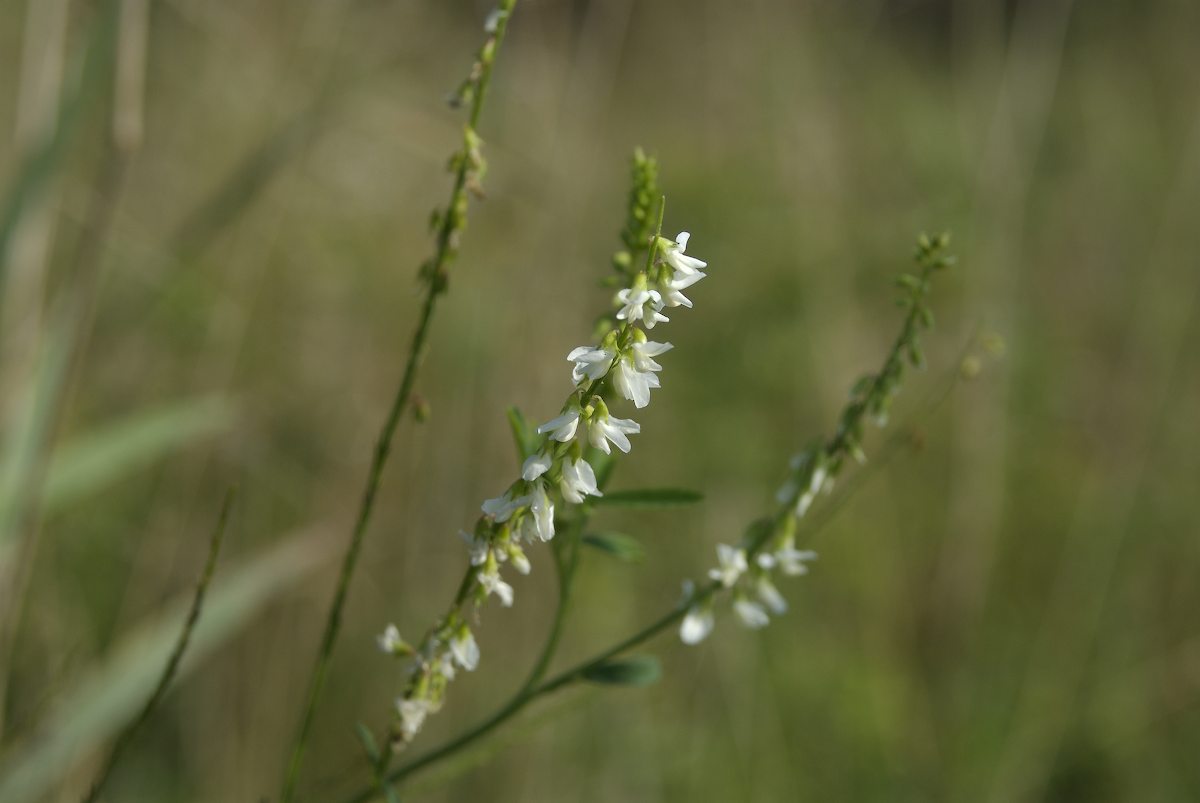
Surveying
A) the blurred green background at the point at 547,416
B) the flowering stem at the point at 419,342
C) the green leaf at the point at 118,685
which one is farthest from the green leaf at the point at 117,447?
the flowering stem at the point at 419,342

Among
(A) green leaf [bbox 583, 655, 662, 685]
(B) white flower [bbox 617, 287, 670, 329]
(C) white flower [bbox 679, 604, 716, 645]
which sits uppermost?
(B) white flower [bbox 617, 287, 670, 329]

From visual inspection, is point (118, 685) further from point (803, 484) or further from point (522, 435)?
point (803, 484)

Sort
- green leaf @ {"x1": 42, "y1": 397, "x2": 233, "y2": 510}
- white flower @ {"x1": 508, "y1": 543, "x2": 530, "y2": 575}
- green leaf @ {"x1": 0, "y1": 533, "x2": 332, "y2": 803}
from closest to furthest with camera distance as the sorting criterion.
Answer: white flower @ {"x1": 508, "y1": 543, "x2": 530, "y2": 575}, green leaf @ {"x1": 0, "y1": 533, "x2": 332, "y2": 803}, green leaf @ {"x1": 42, "y1": 397, "x2": 233, "y2": 510}

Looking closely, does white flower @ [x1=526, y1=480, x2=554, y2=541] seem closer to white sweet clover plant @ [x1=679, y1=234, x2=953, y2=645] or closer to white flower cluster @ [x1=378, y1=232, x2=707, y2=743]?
white flower cluster @ [x1=378, y1=232, x2=707, y2=743]

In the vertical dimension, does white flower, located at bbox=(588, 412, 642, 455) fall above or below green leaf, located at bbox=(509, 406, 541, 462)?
above

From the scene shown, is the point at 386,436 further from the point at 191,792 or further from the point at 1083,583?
the point at 1083,583

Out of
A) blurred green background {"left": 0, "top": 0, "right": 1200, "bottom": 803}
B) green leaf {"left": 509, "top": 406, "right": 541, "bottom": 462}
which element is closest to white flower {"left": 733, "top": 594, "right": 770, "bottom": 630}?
green leaf {"left": 509, "top": 406, "right": 541, "bottom": 462}

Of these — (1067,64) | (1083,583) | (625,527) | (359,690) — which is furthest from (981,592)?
(1067,64)
